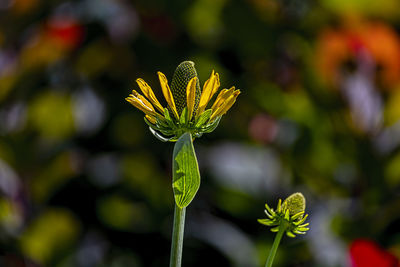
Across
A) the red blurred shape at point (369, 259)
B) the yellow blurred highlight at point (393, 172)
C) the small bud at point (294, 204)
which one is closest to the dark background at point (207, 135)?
the yellow blurred highlight at point (393, 172)

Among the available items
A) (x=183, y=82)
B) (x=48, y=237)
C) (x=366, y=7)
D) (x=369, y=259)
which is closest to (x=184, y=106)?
(x=183, y=82)

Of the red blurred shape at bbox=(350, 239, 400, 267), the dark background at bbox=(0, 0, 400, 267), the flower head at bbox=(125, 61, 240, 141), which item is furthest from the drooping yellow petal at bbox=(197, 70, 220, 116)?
the dark background at bbox=(0, 0, 400, 267)

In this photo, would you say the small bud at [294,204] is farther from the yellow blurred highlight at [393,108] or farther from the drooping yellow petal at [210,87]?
the yellow blurred highlight at [393,108]

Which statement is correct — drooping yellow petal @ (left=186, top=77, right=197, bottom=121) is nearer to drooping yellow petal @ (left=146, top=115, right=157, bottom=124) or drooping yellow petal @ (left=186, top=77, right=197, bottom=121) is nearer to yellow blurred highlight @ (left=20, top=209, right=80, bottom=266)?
drooping yellow petal @ (left=146, top=115, right=157, bottom=124)

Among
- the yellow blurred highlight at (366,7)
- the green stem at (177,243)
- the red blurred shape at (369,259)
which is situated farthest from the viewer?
the yellow blurred highlight at (366,7)

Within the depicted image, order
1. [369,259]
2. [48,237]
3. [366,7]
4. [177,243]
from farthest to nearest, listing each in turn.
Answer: [366,7] < [48,237] < [369,259] < [177,243]

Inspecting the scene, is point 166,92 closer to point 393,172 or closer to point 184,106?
point 184,106

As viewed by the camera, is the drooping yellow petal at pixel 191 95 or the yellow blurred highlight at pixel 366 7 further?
the yellow blurred highlight at pixel 366 7

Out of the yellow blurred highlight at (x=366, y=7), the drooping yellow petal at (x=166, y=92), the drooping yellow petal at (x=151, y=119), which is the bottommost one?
the drooping yellow petal at (x=151, y=119)

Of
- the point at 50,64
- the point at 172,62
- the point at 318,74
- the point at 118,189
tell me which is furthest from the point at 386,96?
the point at 50,64
